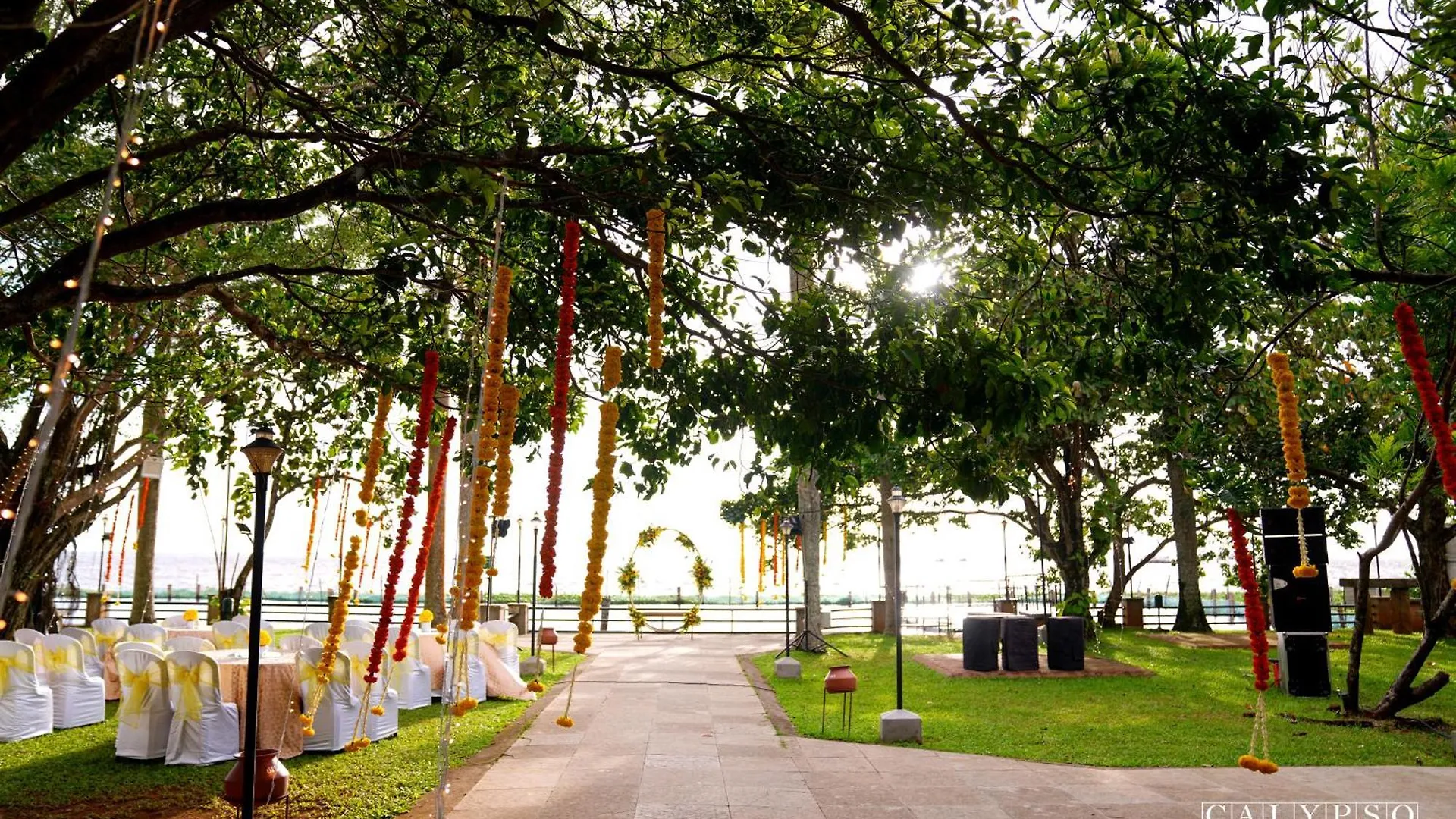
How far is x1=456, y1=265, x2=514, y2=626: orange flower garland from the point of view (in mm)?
4457

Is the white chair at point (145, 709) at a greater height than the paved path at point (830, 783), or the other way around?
the white chair at point (145, 709)

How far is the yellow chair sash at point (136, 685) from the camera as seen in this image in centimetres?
780

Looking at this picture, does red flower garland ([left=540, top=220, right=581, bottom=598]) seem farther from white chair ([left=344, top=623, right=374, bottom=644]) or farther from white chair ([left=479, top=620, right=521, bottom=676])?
white chair ([left=479, top=620, right=521, bottom=676])

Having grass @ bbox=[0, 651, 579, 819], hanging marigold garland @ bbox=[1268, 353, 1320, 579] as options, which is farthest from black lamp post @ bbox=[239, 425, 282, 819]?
hanging marigold garland @ bbox=[1268, 353, 1320, 579]

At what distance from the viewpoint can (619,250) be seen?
5.99m

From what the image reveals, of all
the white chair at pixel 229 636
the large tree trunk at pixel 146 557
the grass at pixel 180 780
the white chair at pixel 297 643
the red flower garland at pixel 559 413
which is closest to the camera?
the red flower garland at pixel 559 413

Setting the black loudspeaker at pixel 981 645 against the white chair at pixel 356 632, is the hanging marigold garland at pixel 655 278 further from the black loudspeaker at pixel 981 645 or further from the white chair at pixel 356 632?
the black loudspeaker at pixel 981 645

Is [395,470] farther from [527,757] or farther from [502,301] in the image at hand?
[502,301]

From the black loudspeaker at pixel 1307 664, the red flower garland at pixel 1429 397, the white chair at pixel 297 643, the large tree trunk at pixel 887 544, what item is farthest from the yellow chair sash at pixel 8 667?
the large tree trunk at pixel 887 544

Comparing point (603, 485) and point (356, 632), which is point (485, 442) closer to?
point (603, 485)

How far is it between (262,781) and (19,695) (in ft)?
15.8

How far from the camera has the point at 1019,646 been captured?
14.9 meters

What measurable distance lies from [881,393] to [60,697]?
29.8 feet

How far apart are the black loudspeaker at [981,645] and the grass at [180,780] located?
27.6 feet
